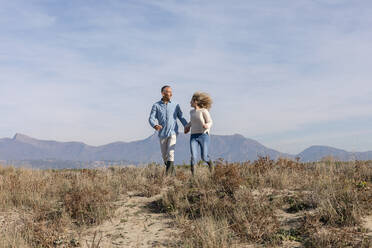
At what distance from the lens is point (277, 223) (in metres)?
5.50

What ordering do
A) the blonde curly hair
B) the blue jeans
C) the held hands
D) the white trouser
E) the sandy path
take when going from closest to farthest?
1. the sandy path
2. the blue jeans
3. the held hands
4. the blonde curly hair
5. the white trouser

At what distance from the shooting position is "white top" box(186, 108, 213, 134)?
872cm

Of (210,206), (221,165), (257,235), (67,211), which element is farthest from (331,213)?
(67,211)

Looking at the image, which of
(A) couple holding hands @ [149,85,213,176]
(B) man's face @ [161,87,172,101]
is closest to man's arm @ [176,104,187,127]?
(A) couple holding hands @ [149,85,213,176]

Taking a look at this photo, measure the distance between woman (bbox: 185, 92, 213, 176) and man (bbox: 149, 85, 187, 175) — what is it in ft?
2.03

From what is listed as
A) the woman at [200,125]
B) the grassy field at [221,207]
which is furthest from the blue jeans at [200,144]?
the grassy field at [221,207]

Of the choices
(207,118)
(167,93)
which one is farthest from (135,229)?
(167,93)

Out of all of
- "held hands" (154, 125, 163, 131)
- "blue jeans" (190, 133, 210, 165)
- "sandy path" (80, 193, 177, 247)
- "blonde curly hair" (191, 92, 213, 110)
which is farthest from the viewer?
"blonde curly hair" (191, 92, 213, 110)

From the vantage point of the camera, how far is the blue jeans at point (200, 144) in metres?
8.68

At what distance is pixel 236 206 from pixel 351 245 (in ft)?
6.97

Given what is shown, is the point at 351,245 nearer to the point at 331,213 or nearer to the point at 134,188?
the point at 331,213

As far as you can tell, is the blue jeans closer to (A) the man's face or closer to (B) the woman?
(B) the woman

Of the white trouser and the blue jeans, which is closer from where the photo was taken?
the blue jeans

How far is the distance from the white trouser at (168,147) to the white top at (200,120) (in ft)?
2.39
